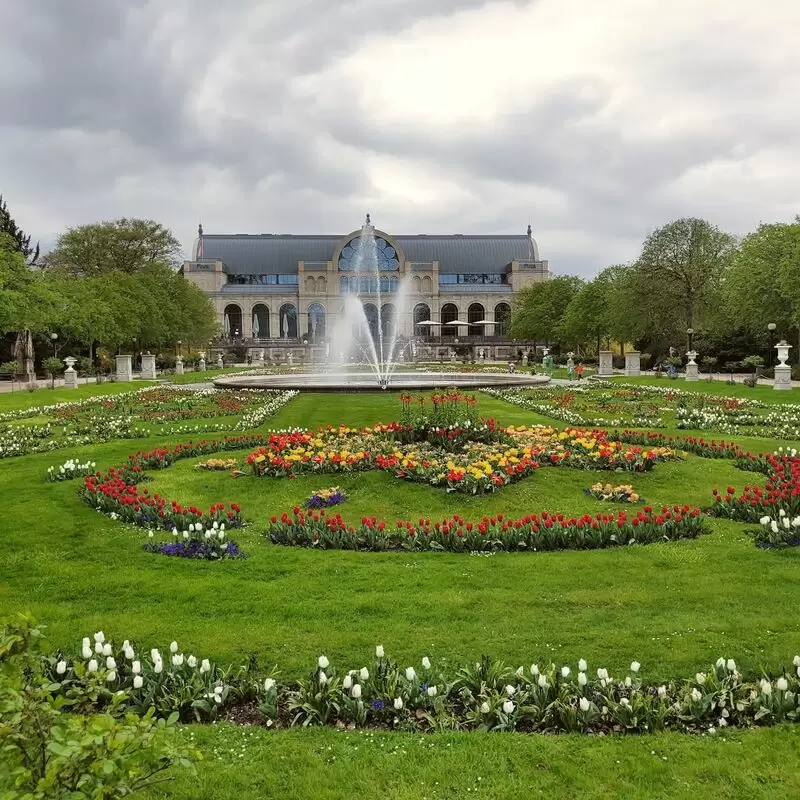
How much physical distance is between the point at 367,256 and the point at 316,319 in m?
11.7

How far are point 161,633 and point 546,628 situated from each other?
316 cm

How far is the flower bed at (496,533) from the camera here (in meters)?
A: 8.28

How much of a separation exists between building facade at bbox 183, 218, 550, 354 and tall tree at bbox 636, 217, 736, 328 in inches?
2059

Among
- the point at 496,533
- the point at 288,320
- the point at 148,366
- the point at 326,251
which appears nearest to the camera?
the point at 496,533

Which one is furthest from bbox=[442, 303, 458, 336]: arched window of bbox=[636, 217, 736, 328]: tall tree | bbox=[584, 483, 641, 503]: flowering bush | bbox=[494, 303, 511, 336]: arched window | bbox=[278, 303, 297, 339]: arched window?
bbox=[584, 483, 641, 503]: flowering bush

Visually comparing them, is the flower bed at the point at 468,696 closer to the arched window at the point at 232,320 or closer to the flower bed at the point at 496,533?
the flower bed at the point at 496,533

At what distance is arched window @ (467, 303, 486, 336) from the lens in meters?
110

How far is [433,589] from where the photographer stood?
7.02 m

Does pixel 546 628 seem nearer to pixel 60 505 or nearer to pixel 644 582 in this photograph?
pixel 644 582

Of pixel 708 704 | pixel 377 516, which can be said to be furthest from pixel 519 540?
pixel 708 704

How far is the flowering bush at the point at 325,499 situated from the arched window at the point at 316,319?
9625 cm

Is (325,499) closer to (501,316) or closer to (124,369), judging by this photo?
(124,369)

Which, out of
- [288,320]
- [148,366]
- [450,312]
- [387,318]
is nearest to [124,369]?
[148,366]

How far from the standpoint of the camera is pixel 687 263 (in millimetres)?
50344
